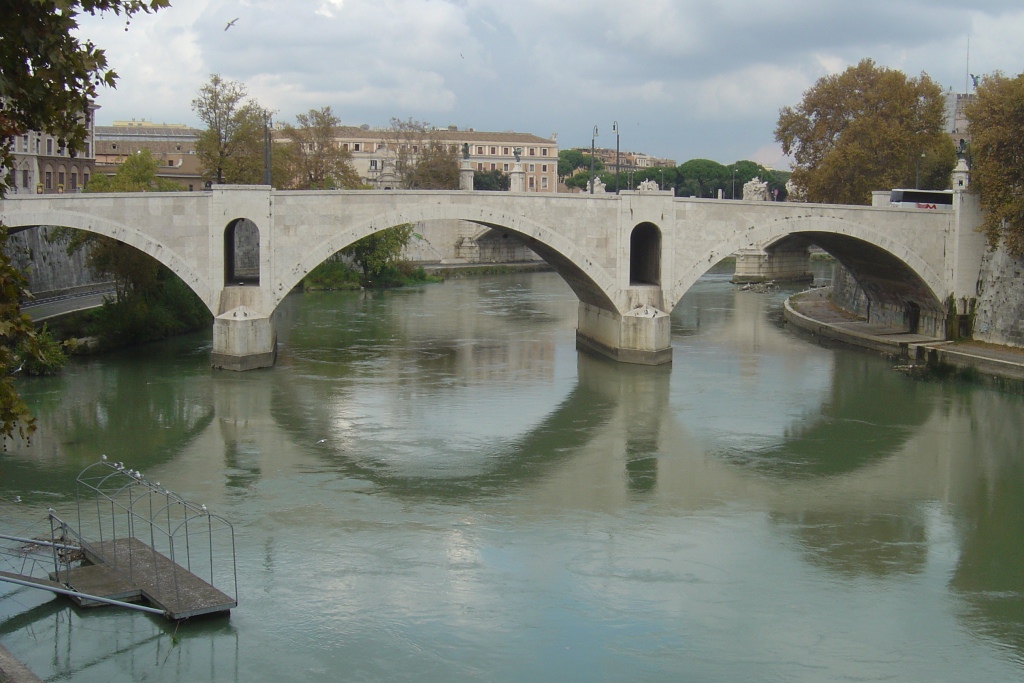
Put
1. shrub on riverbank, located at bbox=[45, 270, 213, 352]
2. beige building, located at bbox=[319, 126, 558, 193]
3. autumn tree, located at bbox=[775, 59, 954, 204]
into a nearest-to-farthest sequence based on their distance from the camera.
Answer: shrub on riverbank, located at bbox=[45, 270, 213, 352], autumn tree, located at bbox=[775, 59, 954, 204], beige building, located at bbox=[319, 126, 558, 193]

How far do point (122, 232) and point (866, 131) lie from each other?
22273 millimetres

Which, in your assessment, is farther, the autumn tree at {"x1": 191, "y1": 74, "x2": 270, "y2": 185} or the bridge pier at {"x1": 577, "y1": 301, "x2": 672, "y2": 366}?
the autumn tree at {"x1": 191, "y1": 74, "x2": 270, "y2": 185}

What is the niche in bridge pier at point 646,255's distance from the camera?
24.9 meters

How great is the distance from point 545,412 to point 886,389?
7.32 m

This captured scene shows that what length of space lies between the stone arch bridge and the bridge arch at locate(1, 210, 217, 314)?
0.09ft

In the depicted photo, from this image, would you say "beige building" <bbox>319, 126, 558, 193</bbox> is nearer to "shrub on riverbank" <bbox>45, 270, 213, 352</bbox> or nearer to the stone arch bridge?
"shrub on riverbank" <bbox>45, 270, 213, 352</bbox>

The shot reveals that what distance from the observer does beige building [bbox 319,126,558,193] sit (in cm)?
6719

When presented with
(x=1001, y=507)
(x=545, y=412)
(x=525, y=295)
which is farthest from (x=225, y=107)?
(x=1001, y=507)

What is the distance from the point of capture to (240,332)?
2205cm

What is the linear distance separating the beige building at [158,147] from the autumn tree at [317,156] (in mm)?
4160

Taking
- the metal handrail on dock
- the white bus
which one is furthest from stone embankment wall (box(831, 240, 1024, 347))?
the metal handrail on dock

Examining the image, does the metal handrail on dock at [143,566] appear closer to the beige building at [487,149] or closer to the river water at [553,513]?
the river water at [553,513]

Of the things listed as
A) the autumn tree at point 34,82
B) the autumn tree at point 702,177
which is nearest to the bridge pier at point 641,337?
the autumn tree at point 34,82

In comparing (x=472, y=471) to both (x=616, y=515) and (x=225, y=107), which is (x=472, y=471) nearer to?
(x=616, y=515)
